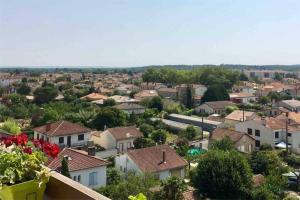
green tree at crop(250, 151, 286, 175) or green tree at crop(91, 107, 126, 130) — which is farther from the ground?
green tree at crop(91, 107, 126, 130)

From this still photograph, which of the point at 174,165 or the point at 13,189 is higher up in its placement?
the point at 13,189

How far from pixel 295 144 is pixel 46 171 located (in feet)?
99.3

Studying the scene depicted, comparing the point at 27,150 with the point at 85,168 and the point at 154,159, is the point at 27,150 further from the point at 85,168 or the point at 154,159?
the point at 154,159

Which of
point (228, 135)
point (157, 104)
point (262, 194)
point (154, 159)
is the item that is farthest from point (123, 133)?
point (157, 104)

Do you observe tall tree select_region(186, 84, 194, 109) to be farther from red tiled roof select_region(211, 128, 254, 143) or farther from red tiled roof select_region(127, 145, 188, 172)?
red tiled roof select_region(127, 145, 188, 172)

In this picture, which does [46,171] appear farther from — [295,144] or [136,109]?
[136,109]

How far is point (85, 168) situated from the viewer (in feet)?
59.1

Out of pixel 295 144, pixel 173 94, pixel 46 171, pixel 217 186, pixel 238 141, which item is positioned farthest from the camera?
pixel 173 94

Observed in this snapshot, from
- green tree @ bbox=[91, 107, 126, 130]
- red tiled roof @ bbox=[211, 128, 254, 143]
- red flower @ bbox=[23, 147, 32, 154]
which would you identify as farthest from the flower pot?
green tree @ bbox=[91, 107, 126, 130]

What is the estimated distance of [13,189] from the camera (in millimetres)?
2254

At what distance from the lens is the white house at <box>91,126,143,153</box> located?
96.8 ft

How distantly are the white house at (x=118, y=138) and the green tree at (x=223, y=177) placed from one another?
38.2ft

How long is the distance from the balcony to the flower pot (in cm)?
8

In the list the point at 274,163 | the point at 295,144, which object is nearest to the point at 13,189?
the point at 274,163
